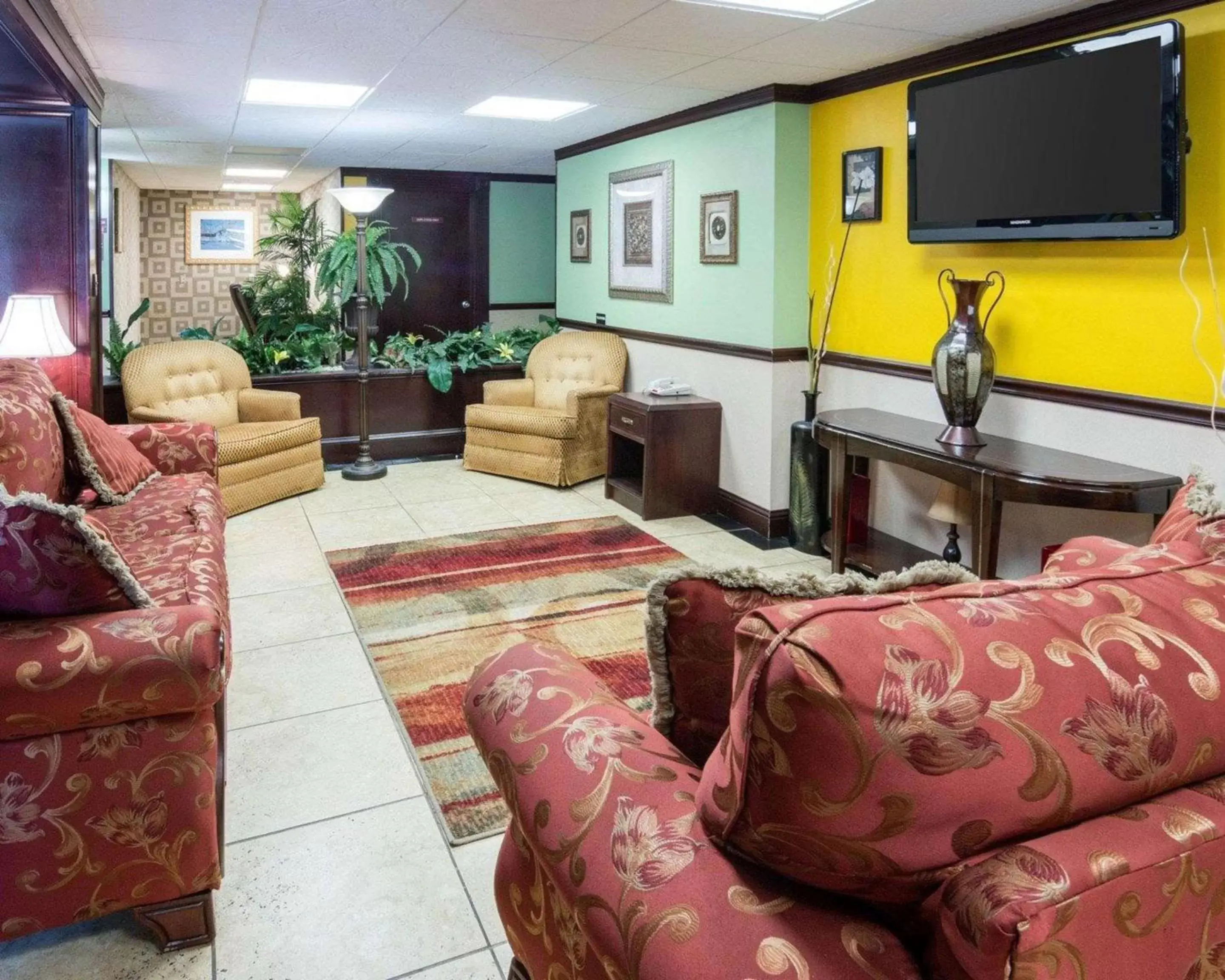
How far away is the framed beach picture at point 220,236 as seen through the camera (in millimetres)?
11766

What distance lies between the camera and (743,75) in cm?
448

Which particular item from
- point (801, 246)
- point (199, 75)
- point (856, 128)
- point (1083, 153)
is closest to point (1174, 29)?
point (1083, 153)

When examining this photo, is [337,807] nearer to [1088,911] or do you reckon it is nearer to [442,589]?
[442,589]

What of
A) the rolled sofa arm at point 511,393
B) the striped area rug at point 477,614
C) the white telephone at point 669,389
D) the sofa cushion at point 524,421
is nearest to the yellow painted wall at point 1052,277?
the white telephone at point 669,389

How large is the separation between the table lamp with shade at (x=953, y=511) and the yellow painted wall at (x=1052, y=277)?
52cm

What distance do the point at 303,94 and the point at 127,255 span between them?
607 centimetres

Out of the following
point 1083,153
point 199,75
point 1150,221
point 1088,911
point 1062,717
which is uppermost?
point 199,75

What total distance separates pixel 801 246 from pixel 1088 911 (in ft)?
14.4

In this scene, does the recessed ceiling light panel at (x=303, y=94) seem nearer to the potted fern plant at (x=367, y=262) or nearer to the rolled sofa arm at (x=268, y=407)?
the potted fern plant at (x=367, y=262)

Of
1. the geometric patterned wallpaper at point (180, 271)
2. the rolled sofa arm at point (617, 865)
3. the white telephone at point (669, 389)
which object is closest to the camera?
the rolled sofa arm at point (617, 865)

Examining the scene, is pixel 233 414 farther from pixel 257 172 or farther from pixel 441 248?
pixel 257 172

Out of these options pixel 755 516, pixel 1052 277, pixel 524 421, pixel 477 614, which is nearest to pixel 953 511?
pixel 1052 277

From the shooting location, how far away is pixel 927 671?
30.5 inches

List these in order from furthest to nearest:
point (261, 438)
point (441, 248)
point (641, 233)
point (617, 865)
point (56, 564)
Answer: point (441, 248)
point (641, 233)
point (261, 438)
point (56, 564)
point (617, 865)
